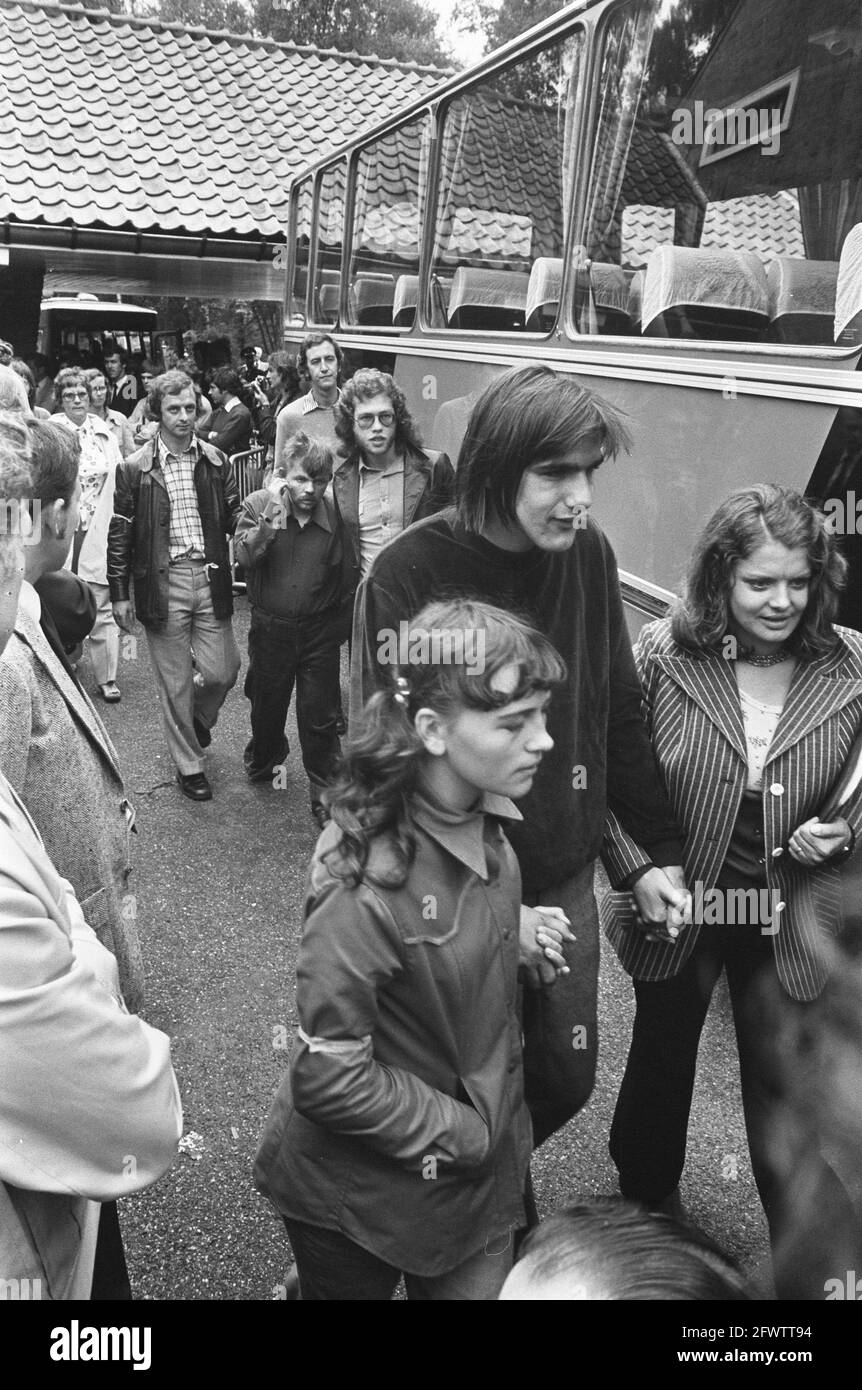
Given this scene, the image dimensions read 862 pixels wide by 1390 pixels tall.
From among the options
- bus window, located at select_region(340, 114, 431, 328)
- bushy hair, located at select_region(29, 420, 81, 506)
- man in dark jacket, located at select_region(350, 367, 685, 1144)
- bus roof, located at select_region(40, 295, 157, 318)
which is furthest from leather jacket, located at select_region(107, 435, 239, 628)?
bus roof, located at select_region(40, 295, 157, 318)

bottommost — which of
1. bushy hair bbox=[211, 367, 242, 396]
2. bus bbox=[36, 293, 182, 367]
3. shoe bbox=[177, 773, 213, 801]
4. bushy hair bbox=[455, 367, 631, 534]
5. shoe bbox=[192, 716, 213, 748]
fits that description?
shoe bbox=[177, 773, 213, 801]

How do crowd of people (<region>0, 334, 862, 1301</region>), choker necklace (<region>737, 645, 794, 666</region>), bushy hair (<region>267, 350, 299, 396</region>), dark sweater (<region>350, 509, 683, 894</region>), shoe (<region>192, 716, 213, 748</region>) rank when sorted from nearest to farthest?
crowd of people (<region>0, 334, 862, 1301</region>)
dark sweater (<region>350, 509, 683, 894</region>)
choker necklace (<region>737, 645, 794, 666</region>)
shoe (<region>192, 716, 213, 748</region>)
bushy hair (<region>267, 350, 299, 396</region>)

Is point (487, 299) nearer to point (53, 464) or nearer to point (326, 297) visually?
point (326, 297)

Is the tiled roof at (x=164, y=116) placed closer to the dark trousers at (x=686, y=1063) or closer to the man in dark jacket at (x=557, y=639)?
the man in dark jacket at (x=557, y=639)

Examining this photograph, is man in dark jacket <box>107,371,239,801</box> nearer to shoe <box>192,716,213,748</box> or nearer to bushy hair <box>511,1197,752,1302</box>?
shoe <box>192,716,213,748</box>

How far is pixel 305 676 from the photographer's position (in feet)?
16.5

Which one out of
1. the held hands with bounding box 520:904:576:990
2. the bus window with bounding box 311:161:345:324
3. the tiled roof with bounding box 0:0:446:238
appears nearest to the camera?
the held hands with bounding box 520:904:576:990

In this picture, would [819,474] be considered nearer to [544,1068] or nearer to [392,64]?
[544,1068]

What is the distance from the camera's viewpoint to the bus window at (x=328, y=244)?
8.42 metres

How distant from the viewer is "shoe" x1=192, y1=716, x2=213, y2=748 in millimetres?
5496

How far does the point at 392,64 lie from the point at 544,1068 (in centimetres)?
1467

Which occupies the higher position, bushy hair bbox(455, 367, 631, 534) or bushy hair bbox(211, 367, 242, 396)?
bushy hair bbox(211, 367, 242, 396)

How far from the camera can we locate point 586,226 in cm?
448

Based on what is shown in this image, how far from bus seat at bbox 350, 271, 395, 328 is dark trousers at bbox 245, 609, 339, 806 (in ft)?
9.36
